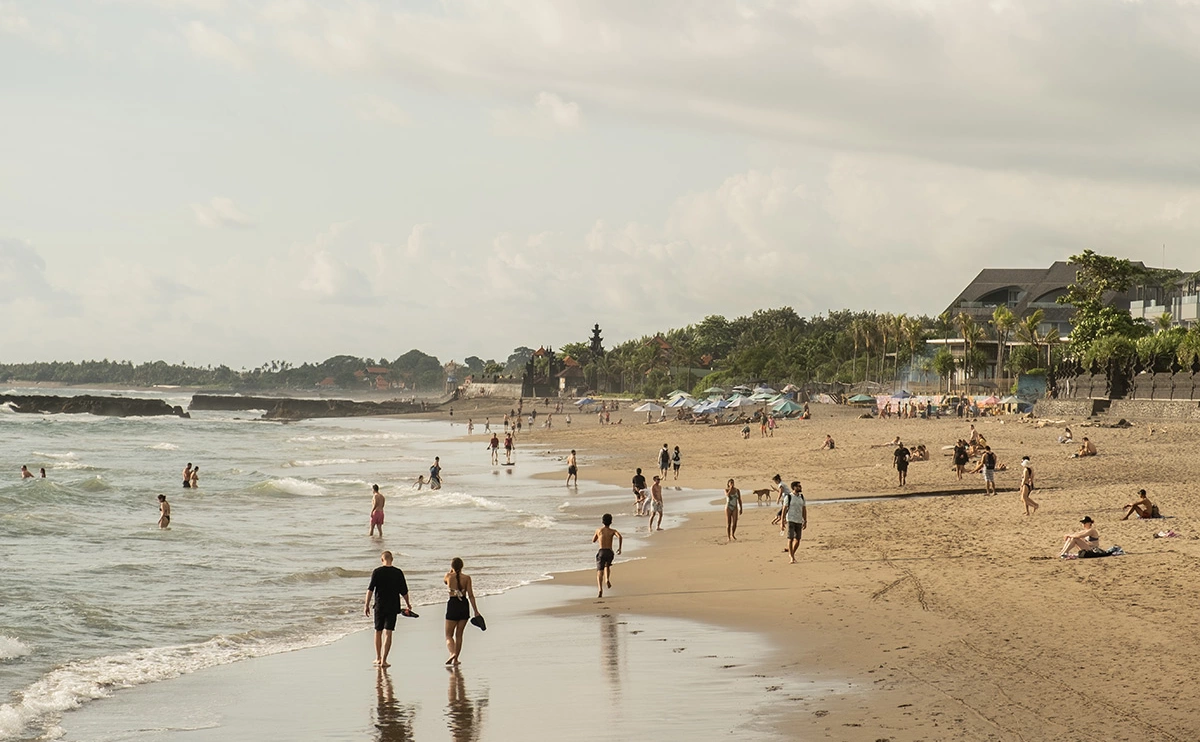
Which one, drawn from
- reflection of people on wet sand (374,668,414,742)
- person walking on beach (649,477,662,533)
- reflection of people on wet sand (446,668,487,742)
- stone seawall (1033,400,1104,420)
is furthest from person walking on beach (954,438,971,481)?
stone seawall (1033,400,1104,420)

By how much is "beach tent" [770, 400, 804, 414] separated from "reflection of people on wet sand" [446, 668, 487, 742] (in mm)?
61796

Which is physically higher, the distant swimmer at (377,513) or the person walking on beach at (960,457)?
the person walking on beach at (960,457)

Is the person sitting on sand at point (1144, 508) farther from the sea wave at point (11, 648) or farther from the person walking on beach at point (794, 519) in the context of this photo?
the sea wave at point (11, 648)

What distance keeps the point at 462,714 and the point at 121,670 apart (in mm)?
5029

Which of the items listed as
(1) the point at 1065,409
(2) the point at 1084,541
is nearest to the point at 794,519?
(2) the point at 1084,541

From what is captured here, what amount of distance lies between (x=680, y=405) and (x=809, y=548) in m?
64.5

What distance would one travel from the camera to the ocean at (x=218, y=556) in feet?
46.6

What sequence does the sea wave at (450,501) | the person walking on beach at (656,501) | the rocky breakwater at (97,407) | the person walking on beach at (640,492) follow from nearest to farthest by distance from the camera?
the person walking on beach at (656,501), the person walking on beach at (640,492), the sea wave at (450,501), the rocky breakwater at (97,407)

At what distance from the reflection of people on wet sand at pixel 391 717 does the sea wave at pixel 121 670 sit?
2.83 m

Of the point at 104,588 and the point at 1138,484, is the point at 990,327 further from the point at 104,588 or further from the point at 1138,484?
the point at 104,588

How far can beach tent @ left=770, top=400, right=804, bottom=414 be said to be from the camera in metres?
72.7

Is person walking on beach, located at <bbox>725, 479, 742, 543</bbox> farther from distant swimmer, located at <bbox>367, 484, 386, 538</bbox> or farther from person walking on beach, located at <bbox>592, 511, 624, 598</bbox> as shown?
distant swimmer, located at <bbox>367, 484, 386, 538</bbox>

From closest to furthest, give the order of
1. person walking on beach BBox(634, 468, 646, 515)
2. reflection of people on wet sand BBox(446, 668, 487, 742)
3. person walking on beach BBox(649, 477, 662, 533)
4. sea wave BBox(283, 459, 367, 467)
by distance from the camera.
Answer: reflection of people on wet sand BBox(446, 668, 487, 742) < person walking on beach BBox(649, 477, 662, 533) < person walking on beach BBox(634, 468, 646, 515) < sea wave BBox(283, 459, 367, 467)

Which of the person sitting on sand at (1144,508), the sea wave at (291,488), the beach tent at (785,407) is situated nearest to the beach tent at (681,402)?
the beach tent at (785,407)
